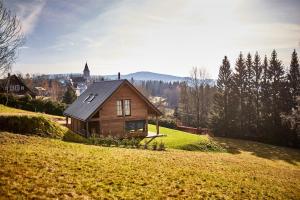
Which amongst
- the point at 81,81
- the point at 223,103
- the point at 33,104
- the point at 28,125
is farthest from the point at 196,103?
the point at 81,81

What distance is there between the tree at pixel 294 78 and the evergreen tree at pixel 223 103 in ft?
37.6

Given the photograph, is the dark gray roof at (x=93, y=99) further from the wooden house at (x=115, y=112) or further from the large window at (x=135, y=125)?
the large window at (x=135, y=125)

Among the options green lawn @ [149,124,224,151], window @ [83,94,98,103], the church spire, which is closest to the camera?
green lawn @ [149,124,224,151]

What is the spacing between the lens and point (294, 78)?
50.4 metres

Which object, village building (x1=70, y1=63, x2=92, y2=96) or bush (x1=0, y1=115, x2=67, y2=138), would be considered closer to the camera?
bush (x1=0, y1=115, x2=67, y2=138)

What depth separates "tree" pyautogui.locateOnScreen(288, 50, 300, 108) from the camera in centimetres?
5000

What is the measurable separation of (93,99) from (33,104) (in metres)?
25.1

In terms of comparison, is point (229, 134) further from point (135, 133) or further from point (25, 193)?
point (25, 193)

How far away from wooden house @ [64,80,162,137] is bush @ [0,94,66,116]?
21145mm

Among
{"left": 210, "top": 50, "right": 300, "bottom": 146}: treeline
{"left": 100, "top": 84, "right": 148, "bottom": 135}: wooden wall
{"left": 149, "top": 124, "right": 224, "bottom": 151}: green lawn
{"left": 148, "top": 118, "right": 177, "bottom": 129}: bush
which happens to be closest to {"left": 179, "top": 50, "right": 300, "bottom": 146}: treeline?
{"left": 210, "top": 50, "right": 300, "bottom": 146}: treeline

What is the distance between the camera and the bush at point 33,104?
51.2 meters

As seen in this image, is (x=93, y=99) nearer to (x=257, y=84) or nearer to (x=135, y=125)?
(x=135, y=125)

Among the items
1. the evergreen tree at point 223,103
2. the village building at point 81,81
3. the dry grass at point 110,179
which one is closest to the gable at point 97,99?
the dry grass at point 110,179

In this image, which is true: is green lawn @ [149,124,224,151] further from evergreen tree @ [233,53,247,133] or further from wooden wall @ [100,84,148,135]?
evergreen tree @ [233,53,247,133]
